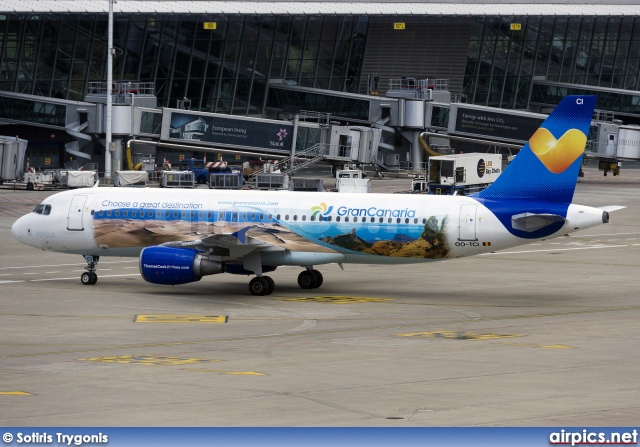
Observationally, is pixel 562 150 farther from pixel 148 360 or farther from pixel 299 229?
pixel 148 360

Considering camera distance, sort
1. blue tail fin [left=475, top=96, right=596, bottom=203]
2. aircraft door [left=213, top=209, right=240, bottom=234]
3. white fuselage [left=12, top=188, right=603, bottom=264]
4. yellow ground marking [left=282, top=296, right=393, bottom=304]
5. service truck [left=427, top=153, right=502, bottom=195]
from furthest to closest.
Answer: service truck [left=427, top=153, right=502, bottom=195] < aircraft door [left=213, top=209, right=240, bottom=234] < yellow ground marking [left=282, top=296, right=393, bottom=304] < white fuselage [left=12, top=188, right=603, bottom=264] < blue tail fin [left=475, top=96, right=596, bottom=203]

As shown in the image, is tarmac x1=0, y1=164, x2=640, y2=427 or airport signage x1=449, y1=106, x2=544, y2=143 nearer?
tarmac x1=0, y1=164, x2=640, y2=427

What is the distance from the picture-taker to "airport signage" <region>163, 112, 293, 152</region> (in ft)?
324

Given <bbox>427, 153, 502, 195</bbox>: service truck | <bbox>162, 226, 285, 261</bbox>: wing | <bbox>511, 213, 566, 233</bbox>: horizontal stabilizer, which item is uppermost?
<bbox>427, 153, 502, 195</bbox>: service truck

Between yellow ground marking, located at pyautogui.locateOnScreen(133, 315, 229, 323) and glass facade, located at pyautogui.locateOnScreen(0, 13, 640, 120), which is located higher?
glass facade, located at pyautogui.locateOnScreen(0, 13, 640, 120)

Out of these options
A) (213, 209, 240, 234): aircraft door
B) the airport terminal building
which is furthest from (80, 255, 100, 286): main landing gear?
the airport terminal building

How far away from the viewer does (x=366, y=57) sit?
11831 cm

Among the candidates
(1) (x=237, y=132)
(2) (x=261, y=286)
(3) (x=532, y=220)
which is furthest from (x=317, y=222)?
(1) (x=237, y=132)

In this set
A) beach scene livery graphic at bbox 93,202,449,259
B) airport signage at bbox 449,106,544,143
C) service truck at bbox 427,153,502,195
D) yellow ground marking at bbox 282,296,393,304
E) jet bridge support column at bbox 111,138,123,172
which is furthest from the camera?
airport signage at bbox 449,106,544,143

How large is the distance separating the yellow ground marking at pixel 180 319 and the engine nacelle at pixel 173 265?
3.55m

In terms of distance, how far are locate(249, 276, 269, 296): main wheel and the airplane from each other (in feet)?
0.13

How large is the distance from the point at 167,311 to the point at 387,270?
16335mm

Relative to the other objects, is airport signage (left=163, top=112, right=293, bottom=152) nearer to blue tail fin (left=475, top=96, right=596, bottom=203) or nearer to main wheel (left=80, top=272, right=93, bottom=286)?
main wheel (left=80, top=272, right=93, bottom=286)

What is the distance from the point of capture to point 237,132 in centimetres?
9912
